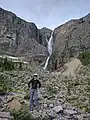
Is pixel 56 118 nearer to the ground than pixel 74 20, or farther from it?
nearer to the ground

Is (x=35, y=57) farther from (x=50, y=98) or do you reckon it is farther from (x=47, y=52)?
(x=50, y=98)

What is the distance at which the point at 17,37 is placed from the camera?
8262cm

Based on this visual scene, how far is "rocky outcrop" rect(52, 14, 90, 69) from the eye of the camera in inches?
2616

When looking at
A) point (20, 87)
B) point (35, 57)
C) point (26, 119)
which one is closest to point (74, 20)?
point (35, 57)

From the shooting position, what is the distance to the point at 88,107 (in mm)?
18172

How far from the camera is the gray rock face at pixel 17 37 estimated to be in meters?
77.7

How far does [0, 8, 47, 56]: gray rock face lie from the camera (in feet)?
255

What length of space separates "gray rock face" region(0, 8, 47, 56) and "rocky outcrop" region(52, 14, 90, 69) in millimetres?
5677

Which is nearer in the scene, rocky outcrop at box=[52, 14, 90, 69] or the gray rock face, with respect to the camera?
rocky outcrop at box=[52, 14, 90, 69]

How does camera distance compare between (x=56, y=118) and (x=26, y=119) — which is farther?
(x=56, y=118)

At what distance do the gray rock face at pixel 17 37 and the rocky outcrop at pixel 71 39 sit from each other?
5677mm

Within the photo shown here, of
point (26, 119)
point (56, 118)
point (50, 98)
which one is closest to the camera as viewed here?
point (26, 119)

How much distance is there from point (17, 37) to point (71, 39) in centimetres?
1694

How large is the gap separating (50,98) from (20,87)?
6156mm
